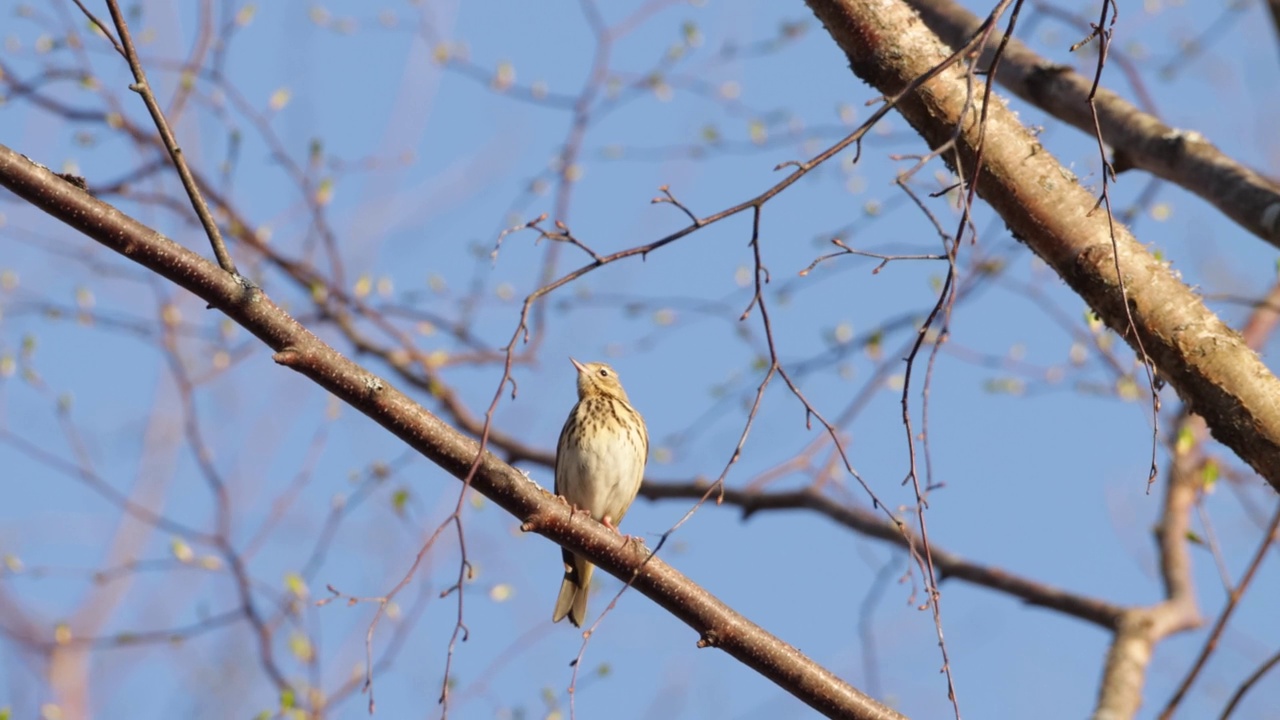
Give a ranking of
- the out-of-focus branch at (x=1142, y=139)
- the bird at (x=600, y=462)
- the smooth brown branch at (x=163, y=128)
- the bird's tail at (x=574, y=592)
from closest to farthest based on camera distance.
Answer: the smooth brown branch at (x=163, y=128) → the out-of-focus branch at (x=1142, y=139) → the bird's tail at (x=574, y=592) → the bird at (x=600, y=462)

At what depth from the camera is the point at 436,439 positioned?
3.15m

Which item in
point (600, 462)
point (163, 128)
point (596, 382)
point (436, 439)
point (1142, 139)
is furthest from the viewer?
point (596, 382)

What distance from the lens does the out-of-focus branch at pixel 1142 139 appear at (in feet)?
14.4

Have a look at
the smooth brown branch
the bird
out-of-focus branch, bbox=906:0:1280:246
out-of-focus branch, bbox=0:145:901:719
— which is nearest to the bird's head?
the bird

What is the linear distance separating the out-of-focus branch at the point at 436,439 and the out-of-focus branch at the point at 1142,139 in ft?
7.24

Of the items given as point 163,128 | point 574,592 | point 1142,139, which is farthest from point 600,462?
point 163,128

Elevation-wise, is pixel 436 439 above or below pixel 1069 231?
below

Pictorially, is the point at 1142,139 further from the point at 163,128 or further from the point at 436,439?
the point at 163,128

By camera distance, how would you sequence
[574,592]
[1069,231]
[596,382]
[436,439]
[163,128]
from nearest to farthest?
[163,128]
[436,439]
[1069,231]
[574,592]
[596,382]

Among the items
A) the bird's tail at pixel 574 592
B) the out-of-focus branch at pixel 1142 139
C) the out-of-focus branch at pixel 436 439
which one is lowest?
the out-of-focus branch at pixel 436 439

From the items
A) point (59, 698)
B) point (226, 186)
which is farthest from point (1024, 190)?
point (59, 698)

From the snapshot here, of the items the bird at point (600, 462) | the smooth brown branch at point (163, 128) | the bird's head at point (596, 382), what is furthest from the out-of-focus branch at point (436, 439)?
the bird's head at point (596, 382)

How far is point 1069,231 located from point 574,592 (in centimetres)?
318

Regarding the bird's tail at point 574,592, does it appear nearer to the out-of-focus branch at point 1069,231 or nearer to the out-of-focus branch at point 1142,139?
the out-of-focus branch at point 1142,139
